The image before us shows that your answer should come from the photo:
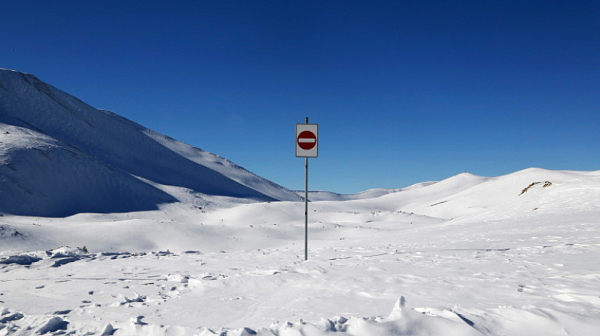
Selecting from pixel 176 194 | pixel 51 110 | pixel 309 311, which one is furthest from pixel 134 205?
pixel 309 311

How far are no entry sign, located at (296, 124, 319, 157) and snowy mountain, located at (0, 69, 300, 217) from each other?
25771mm

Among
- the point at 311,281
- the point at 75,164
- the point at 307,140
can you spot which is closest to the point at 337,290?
the point at 311,281

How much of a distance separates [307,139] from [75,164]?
33.5 meters

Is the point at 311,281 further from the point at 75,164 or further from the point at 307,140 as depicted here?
the point at 75,164

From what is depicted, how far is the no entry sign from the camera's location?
297 inches

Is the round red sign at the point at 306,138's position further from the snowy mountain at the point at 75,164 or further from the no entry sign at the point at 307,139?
the snowy mountain at the point at 75,164

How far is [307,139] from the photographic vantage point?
754 cm

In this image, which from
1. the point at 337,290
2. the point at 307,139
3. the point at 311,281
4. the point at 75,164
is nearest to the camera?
the point at 337,290

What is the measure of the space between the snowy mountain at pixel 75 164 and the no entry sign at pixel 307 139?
25771 millimetres

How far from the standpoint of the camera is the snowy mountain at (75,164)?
28328 millimetres

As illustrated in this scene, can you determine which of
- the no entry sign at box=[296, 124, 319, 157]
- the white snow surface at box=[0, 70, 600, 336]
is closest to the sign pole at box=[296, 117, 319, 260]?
the no entry sign at box=[296, 124, 319, 157]

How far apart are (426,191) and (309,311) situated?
68053 millimetres

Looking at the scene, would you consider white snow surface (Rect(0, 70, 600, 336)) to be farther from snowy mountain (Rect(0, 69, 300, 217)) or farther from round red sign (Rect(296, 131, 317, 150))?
snowy mountain (Rect(0, 69, 300, 217))

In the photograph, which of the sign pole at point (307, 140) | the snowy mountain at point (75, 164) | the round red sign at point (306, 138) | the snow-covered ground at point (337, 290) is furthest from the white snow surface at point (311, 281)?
the snowy mountain at point (75, 164)
